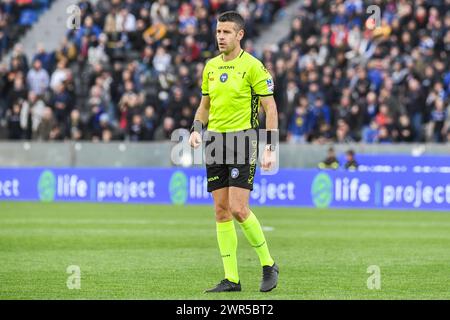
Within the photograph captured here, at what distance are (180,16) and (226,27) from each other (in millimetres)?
22180

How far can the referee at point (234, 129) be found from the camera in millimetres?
11023

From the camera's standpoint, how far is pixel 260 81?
36.5ft

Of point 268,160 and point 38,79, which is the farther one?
point 38,79

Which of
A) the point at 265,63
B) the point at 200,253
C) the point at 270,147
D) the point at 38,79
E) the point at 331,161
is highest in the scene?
the point at 265,63

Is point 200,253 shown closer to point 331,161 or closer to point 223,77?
point 223,77

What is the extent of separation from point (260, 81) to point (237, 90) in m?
0.24

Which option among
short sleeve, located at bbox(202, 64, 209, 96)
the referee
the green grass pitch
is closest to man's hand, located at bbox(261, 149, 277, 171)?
the referee

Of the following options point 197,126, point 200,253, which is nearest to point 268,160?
point 197,126

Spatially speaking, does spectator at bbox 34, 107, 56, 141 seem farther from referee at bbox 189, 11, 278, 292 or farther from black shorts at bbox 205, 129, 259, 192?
black shorts at bbox 205, 129, 259, 192

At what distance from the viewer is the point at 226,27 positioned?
11.0 metres

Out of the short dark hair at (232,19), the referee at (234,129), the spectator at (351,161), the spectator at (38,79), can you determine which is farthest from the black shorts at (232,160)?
the spectator at (38,79)

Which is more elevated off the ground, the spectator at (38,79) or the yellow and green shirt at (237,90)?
the spectator at (38,79)

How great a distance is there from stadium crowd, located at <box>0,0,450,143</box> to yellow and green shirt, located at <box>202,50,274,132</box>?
15.8 meters

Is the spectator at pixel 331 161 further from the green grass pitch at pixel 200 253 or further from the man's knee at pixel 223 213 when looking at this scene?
the man's knee at pixel 223 213
